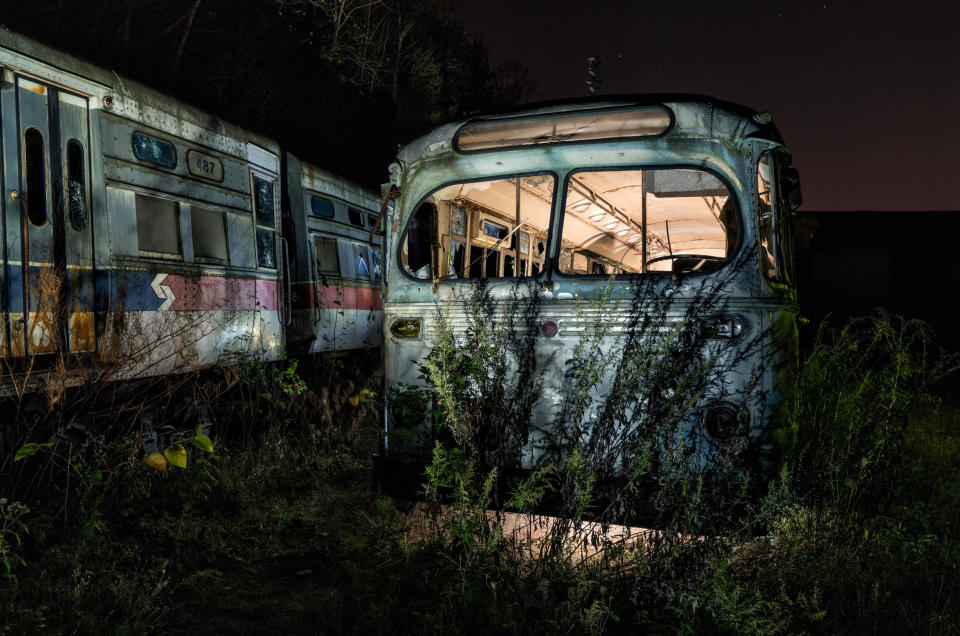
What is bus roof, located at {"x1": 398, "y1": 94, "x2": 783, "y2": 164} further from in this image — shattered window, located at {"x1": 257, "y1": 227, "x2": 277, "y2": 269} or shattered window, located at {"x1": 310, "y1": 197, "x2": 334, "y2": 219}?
shattered window, located at {"x1": 310, "y1": 197, "x2": 334, "y2": 219}

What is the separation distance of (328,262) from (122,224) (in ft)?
13.3

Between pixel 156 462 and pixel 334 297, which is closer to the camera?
pixel 156 462

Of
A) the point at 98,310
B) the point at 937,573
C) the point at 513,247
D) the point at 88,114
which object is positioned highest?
the point at 88,114

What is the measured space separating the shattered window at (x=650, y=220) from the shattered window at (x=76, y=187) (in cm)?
399

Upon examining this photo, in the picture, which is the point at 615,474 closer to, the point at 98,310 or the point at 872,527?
the point at 872,527

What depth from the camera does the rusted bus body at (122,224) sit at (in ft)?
15.1

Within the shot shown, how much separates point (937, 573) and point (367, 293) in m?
8.90

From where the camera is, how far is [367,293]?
36.1 ft

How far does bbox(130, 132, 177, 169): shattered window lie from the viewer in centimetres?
576

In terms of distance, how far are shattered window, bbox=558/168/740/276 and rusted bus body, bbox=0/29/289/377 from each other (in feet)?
11.1

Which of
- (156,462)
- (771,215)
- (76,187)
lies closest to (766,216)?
(771,215)

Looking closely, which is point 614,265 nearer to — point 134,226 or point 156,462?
point 156,462

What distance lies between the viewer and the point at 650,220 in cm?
454

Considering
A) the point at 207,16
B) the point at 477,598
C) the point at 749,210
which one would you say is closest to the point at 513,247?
the point at 749,210
